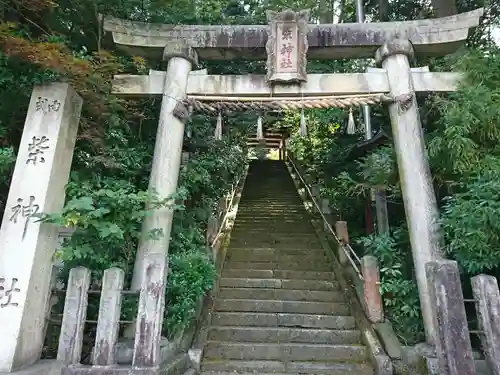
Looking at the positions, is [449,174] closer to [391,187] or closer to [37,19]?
[391,187]

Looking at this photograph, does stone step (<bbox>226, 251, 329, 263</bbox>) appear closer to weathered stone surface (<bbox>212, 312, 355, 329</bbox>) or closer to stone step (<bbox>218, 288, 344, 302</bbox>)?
stone step (<bbox>218, 288, 344, 302</bbox>)

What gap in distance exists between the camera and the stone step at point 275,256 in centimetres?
817

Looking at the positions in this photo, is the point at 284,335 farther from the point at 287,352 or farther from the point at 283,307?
the point at 283,307

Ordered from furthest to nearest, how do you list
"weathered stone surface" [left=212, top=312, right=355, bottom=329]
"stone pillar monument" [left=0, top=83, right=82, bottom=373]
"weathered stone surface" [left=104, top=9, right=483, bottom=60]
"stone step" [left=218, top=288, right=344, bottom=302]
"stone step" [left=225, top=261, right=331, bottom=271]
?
"stone step" [left=225, top=261, right=331, bottom=271] → "stone step" [left=218, top=288, right=344, bottom=302] → "weathered stone surface" [left=104, top=9, right=483, bottom=60] → "weathered stone surface" [left=212, top=312, right=355, bottom=329] → "stone pillar monument" [left=0, top=83, right=82, bottom=373]

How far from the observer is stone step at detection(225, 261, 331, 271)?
7836 mm

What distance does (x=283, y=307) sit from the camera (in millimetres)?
6656

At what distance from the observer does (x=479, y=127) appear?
5691mm

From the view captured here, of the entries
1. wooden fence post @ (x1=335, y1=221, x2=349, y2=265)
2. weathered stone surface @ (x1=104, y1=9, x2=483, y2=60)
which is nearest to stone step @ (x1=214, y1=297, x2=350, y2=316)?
wooden fence post @ (x1=335, y1=221, x2=349, y2=265)

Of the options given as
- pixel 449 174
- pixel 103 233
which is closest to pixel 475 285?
pixel 449 174

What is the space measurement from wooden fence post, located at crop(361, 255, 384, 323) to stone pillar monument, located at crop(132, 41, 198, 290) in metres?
2.98

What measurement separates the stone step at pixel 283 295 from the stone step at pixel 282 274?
463mm

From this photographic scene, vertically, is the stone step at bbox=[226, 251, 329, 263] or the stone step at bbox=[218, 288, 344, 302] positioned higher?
the stone step at bbox=[226, 251, 329, 263]

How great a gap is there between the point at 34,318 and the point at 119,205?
1591 millimetres

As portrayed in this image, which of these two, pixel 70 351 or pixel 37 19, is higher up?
pixel 37 19
